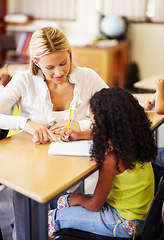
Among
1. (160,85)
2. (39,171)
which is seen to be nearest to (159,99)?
(160,85)

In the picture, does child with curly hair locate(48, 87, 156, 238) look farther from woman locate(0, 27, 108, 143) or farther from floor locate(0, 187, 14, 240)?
floor locate(0, 187, 14, 240)

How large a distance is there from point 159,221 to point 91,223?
274 millimetres

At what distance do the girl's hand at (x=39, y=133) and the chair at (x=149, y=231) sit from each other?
0.44 meters

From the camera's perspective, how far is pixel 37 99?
1788 millimetres

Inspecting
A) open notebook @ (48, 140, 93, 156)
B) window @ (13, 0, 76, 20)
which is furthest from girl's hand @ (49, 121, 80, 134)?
window @ (13, 0, 76, 20)

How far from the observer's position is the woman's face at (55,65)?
1624 mm

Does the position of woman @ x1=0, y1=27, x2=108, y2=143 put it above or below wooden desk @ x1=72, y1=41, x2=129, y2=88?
above

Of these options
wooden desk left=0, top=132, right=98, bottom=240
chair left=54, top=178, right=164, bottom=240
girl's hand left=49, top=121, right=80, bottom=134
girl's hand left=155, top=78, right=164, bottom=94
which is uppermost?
girl's hand left=155, top=78, right=164, bottom=94

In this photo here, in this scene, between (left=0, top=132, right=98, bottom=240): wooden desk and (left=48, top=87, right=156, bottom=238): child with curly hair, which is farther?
(left=48, top=87, right=156, bottom=238): child with curly hair

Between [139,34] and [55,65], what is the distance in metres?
3.43

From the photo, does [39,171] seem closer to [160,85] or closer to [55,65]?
[55,65]

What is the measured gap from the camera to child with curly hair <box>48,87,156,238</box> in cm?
126

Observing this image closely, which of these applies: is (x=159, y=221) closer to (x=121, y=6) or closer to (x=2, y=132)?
(x=2, y=132)

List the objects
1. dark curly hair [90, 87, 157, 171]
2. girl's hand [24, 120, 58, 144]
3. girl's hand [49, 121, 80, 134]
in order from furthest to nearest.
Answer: girl's hand [49, 121, 80, 134]
girl's hand [24, 120, 58, 144]
dark curly hair [90, 87, 157, 171]
